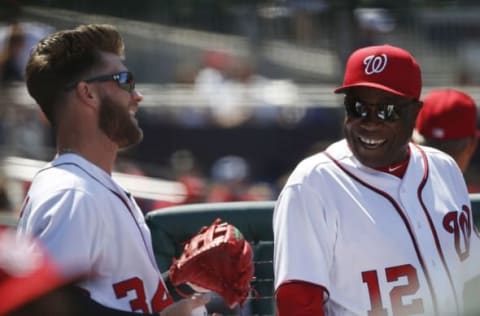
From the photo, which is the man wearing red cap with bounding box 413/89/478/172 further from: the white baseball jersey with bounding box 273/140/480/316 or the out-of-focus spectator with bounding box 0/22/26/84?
the out-of-focus spectator with bounding box 0/22/26/84

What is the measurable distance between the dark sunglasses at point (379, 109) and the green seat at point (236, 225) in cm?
83

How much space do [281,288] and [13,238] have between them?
1.36 meters

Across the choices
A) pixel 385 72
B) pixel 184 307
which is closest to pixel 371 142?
pixel 385 72

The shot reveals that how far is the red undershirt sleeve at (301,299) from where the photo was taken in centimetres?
291

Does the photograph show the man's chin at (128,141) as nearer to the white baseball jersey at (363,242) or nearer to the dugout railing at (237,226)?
the white baseball jersey at (363,242)

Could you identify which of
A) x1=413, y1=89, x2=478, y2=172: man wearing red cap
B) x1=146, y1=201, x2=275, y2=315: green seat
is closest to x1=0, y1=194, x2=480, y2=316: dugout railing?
x1=146, y1=201, x2=275, y2=315: green seat

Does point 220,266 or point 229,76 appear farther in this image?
point 229,76

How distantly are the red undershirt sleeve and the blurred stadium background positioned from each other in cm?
425

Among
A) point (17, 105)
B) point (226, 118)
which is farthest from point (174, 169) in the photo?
point (17, 105)

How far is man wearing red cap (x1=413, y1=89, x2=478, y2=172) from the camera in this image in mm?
4043

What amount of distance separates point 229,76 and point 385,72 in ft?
19.2

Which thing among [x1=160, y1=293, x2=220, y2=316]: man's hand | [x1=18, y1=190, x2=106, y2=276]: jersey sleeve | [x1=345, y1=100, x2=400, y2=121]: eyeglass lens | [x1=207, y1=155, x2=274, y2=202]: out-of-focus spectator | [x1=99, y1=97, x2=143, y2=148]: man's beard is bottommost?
[x1=207, y1=155, x2=274, y2=202]: out-of-focus spectator

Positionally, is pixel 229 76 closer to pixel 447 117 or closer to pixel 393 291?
pixel 447 117

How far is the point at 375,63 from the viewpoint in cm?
315
